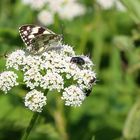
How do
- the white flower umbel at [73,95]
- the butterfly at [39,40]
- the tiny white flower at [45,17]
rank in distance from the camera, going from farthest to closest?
the tiny white flower at [45,17] < the butterfly at [39,40] < the white flower umbel at [73,95]

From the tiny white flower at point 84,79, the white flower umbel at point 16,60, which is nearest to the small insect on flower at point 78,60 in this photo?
the tiny white flower at point 84,79

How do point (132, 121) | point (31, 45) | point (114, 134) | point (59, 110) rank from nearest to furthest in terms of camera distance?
point (31, 45) → point (132, 121) → point (59, 110) → point (114, 134)

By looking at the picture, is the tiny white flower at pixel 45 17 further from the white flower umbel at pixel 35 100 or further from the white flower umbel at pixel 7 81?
the white flower umbel at pixel 35 100

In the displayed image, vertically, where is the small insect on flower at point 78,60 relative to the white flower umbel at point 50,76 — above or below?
above

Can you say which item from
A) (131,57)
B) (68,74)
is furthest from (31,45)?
(131,57)

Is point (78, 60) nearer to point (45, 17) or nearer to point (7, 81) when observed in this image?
point (7, 81)

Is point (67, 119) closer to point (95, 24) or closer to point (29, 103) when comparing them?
point (95, 24)
